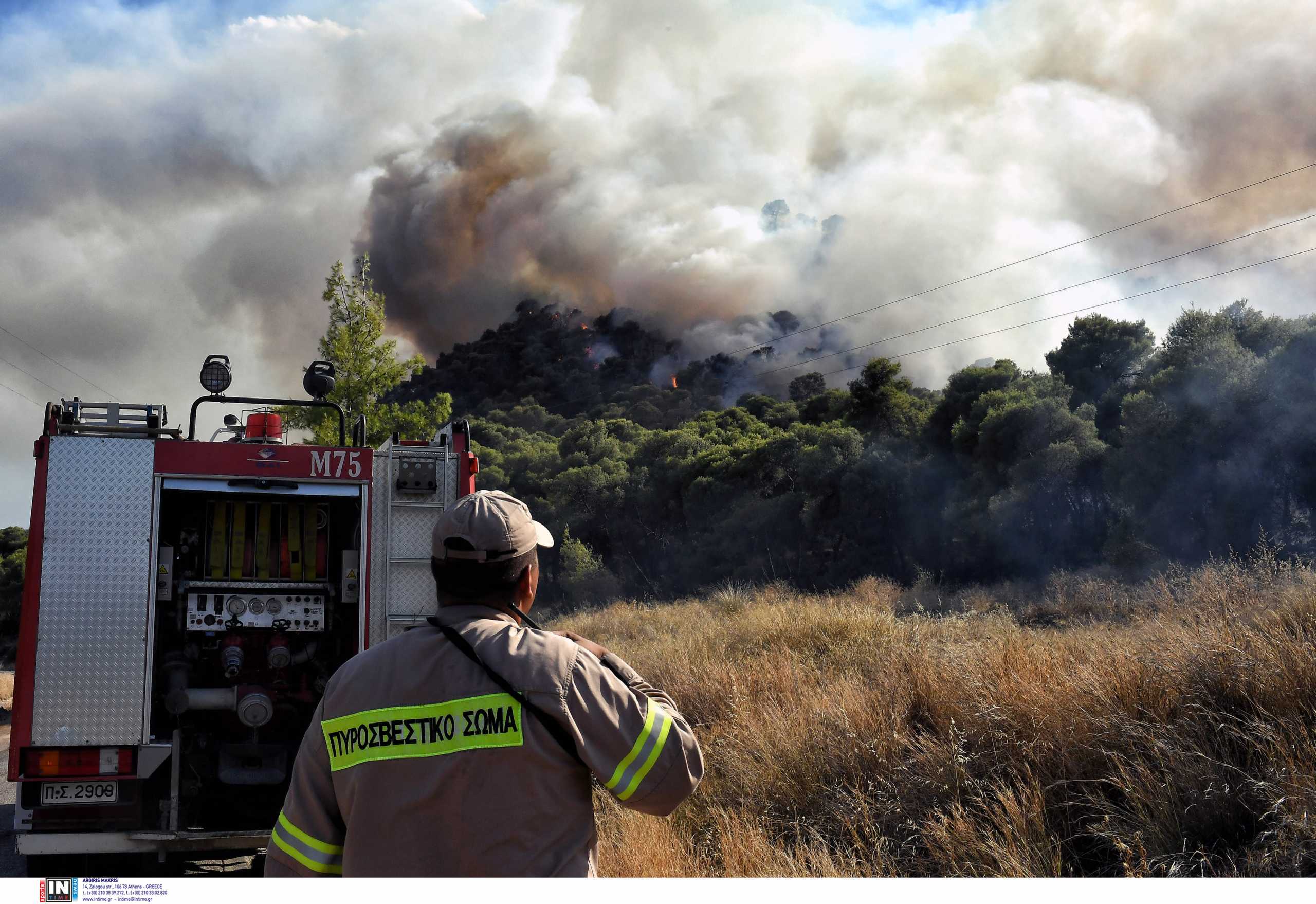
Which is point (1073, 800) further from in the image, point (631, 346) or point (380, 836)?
point (631, 346)

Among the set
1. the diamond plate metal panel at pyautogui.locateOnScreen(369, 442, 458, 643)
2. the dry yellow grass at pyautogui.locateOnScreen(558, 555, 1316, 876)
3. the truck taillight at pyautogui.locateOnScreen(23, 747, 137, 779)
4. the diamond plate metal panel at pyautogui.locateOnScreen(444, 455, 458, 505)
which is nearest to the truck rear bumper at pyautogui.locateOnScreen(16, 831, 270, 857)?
the truck taillight at pyautogui.locateOnScreen(23, 747, 137, 779)

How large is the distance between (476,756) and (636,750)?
306mm

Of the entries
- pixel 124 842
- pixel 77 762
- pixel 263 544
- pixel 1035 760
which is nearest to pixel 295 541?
pixel 263 544

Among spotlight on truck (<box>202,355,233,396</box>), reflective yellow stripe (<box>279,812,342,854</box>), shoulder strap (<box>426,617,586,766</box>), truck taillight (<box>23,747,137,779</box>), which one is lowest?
truck taillight (<box>23,747,137,779</box>)

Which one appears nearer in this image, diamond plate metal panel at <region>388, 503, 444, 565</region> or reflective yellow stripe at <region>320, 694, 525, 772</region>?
reflective yellow stripe at <region>320, 694, 525, 772</region>

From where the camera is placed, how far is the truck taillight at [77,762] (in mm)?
4859

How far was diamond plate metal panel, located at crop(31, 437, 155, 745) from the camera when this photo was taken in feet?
16.1

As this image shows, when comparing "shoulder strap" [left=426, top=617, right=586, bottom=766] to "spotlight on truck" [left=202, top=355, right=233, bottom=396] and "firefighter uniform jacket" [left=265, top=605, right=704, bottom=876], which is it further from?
"spotlight on truck" [left=202, top=355, right=233, bottom=396]

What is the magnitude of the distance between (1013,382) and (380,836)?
942 inches

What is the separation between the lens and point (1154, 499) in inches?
708

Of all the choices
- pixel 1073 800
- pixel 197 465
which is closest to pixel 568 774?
pixel 1073 800

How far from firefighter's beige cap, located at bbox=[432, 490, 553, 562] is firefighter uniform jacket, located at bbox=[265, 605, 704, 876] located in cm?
14

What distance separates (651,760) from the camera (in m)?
1.95
